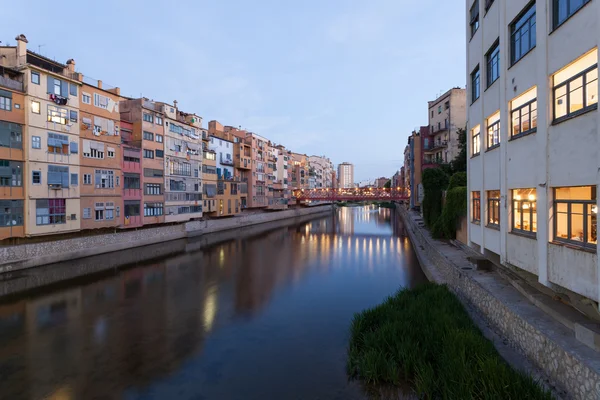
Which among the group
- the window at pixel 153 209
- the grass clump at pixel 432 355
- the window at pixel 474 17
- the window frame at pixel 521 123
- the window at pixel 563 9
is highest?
the window at pixel 474 17

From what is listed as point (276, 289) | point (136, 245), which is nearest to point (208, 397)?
point (276, 289)

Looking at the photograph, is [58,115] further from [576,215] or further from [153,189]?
[576,215]

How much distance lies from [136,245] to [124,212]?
3.61 meters

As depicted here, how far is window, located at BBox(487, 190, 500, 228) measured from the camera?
1321 cm

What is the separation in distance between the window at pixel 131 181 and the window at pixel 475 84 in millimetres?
32894

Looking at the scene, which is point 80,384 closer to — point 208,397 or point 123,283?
point 208,397

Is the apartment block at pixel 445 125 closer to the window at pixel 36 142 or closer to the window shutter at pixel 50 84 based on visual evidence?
the window shutter at pixel 50 84

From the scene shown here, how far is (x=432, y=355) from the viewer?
9.85 meters

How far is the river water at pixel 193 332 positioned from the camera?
10.4 meters

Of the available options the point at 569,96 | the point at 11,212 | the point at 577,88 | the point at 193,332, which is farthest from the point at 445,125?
the point at 11,212

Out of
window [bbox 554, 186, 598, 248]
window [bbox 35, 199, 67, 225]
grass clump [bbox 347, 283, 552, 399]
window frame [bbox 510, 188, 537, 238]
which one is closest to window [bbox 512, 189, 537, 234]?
window frame [bbox 510, 188, 537, 238]

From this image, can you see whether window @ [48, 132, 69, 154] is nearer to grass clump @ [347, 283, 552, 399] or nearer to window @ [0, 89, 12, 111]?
window @ [0, 89, 12, 111]

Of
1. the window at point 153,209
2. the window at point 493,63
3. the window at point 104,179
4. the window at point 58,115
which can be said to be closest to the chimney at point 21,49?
the window at point 58,115

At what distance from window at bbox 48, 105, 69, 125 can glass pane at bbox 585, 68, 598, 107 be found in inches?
1327
